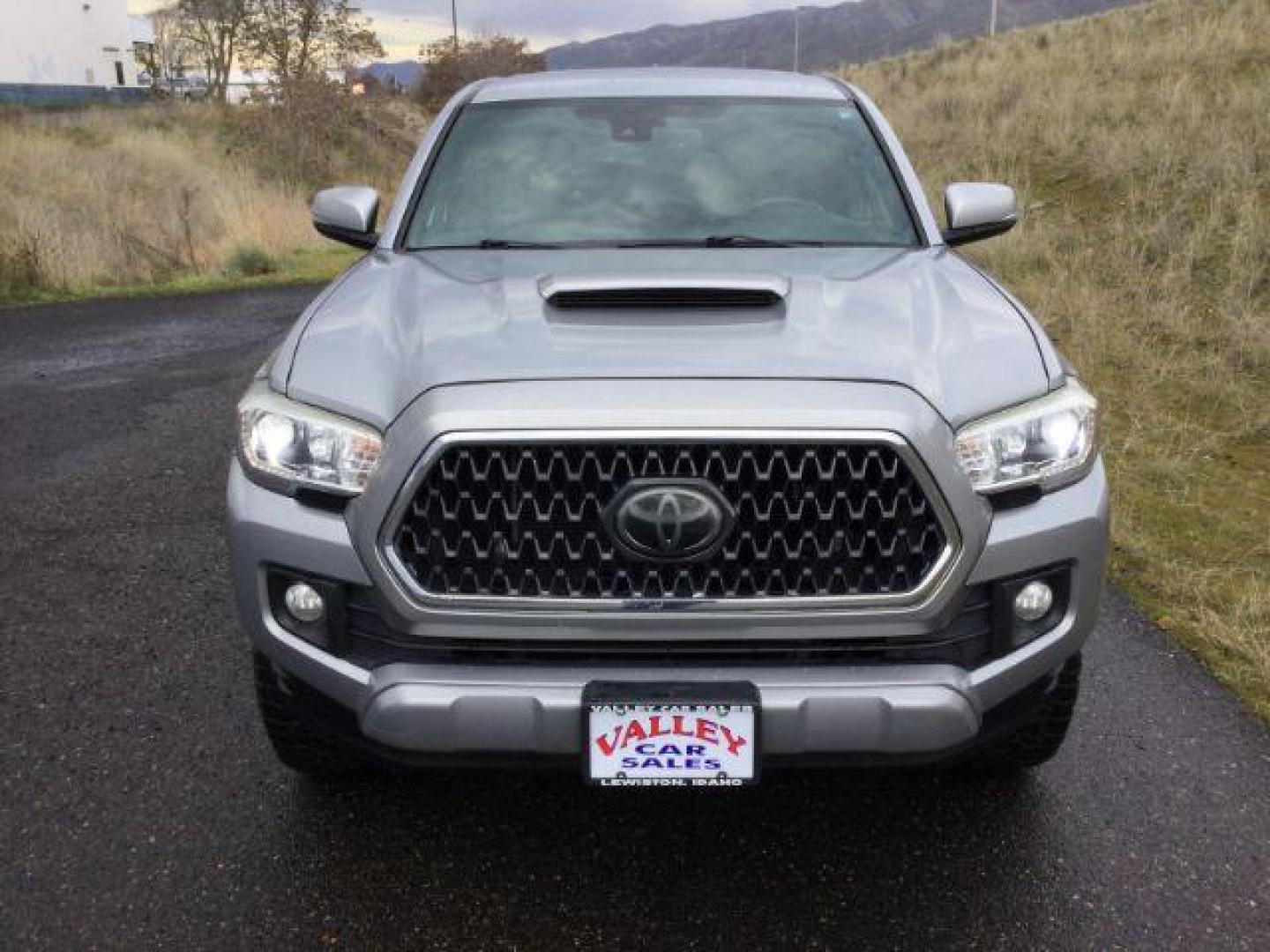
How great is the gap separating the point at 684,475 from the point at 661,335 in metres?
Result: 0.36

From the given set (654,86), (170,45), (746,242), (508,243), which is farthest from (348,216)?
(170,45)

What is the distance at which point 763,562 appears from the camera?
211 centimetres

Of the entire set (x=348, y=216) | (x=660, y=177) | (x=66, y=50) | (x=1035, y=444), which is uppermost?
(x=66, y=50)

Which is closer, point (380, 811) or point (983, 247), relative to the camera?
point (380, 811)

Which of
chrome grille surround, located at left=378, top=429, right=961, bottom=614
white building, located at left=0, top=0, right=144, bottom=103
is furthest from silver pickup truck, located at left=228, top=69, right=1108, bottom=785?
white building, located at left=0, top=0, right=144, bottom=103

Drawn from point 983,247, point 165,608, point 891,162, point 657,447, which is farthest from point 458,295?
point 983,247

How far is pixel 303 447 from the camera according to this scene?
223 centimetres

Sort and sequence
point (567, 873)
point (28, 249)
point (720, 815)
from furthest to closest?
point (28, 249), point (720, 815), point (567, 873)

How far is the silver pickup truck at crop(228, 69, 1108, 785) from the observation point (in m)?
2.06

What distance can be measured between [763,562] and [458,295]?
0.99 metres

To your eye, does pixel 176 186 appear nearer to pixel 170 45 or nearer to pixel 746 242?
pixel 746 242

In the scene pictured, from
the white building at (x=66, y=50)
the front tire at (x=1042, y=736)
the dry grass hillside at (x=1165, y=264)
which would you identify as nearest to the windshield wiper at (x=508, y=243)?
the front tire at (x=1042, y=736)

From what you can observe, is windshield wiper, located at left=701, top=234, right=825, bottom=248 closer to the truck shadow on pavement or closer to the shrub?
the truck shadow on pavement

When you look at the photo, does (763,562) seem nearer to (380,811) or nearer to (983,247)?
(380,811)
